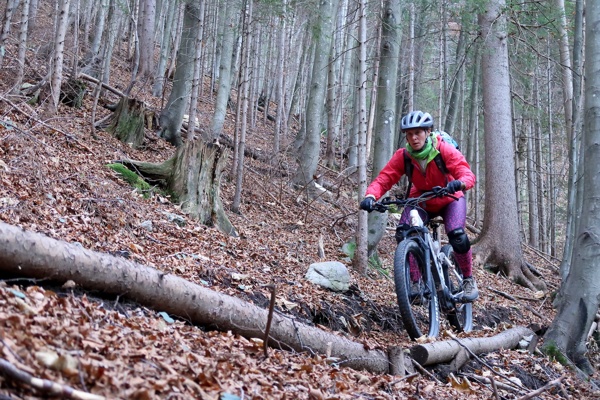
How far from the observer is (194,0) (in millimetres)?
11992

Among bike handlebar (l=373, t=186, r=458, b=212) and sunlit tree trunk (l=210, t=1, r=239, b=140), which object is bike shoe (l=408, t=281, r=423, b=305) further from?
sunlit tree trunk (l=210, t=1, r=239, b=140)

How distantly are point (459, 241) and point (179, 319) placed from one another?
142 inches

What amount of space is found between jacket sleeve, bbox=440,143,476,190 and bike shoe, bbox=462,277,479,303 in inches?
54.7

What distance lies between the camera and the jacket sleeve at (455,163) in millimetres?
5844

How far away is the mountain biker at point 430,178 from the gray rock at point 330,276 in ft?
3.47

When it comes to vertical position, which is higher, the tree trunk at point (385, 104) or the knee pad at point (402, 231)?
the tree trunk at point (385, 104)

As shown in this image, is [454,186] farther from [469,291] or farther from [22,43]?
[22,43]

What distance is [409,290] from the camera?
225 inches

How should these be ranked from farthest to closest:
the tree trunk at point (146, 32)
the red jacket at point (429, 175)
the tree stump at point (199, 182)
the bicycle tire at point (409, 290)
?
the tree trunk at point (146, 32) < the tree stump at point (199, 182) < the red jacket at point (429, 175) < the bicycle tire at point (409, 290)

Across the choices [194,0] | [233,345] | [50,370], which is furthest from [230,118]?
[50,370]

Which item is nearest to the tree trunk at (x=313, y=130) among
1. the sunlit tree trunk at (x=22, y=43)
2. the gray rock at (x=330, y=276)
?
the gray rock at (x=330, y=276)

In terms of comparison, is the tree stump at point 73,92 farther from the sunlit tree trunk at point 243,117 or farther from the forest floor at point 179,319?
the sunlit tree trunk at point 243,117

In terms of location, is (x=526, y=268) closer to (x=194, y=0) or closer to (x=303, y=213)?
(x=303, y=213)

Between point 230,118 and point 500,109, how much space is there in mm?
10740
